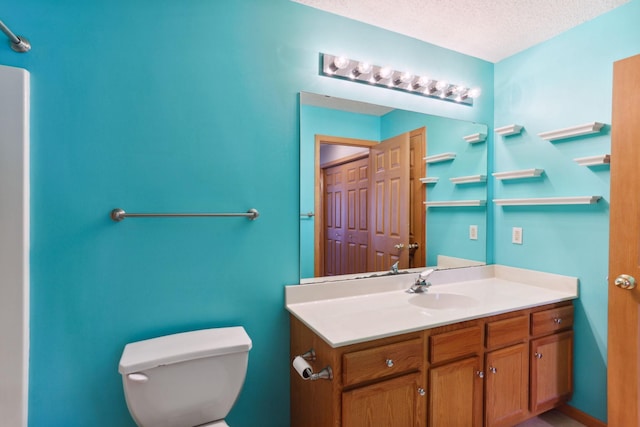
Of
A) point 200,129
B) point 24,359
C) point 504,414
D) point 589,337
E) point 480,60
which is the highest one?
point 480,60

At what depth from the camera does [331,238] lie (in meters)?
1.73

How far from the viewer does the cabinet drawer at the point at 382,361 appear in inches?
47.7

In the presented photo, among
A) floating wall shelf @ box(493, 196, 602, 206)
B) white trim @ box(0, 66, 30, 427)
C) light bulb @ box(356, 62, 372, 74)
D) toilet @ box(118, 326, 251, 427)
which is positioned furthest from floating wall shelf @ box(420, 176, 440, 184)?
white trim @ box(0, 66, 30, 427)

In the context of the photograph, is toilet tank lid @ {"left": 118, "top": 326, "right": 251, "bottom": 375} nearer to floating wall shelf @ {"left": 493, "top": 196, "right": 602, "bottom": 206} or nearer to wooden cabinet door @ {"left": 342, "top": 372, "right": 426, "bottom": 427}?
wooden cabinet door @ {"left": 342, "top": 372, "right": 426, "bottom": 427}

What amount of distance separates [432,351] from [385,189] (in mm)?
908

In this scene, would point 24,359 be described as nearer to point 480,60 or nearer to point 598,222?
point 598,222

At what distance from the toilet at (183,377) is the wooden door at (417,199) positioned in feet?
3.89

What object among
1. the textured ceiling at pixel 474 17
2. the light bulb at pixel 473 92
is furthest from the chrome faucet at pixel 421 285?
the textured ceiling at pixel 474 17

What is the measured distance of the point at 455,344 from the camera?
1.44 m

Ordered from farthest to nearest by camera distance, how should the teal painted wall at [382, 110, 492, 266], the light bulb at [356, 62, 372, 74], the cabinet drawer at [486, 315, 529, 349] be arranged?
the teal painted wall at [382, 110, 492, 266], the light bulb at [356, 62, 372, 74], the cabinet drawer at [486, 315, 529, 349]

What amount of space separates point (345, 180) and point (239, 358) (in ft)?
3.33

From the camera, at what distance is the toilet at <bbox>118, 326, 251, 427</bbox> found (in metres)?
1.15

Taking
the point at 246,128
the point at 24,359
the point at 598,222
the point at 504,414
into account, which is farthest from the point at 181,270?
the point at 598,222

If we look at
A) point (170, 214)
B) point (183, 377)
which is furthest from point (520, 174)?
point (183, 377)
